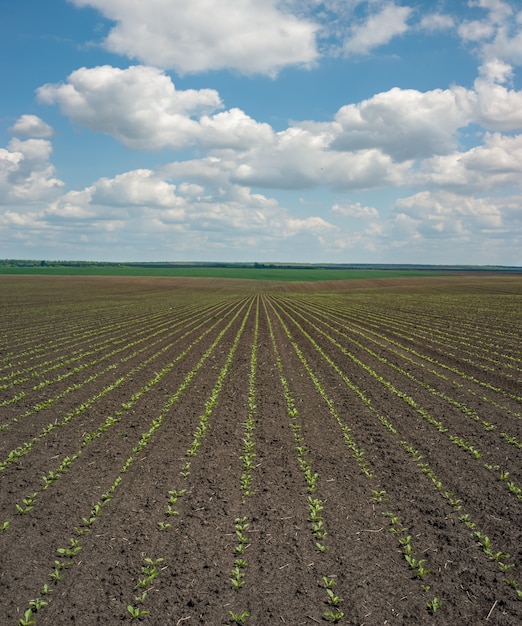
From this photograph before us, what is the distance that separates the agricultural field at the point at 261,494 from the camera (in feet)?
23.1

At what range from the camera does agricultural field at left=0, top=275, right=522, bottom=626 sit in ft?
23.1

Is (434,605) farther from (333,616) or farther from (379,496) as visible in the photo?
(379,496)

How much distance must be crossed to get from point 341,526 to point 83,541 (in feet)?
16.3

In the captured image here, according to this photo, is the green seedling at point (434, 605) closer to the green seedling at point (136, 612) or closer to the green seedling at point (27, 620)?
the green seedling at point (136, 612)

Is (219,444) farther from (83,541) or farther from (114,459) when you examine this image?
(83,541)

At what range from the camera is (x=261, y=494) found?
10094 mm

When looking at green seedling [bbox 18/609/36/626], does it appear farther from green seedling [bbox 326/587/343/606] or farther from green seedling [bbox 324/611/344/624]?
green seedling [bbox 326/587/343/606]

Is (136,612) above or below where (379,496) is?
below

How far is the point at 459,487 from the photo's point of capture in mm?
10352

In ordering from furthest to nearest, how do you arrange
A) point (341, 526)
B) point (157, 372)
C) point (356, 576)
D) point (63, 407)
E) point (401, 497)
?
point (157, 372) < point (63, 407) < point (401, 497) < point (341, 526) < point (356, 576)

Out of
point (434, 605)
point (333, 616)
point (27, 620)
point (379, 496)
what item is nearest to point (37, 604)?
point (27, 620)

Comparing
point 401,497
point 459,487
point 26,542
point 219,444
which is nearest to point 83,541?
point 26,542

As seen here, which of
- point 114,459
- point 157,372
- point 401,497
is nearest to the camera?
point 401,497

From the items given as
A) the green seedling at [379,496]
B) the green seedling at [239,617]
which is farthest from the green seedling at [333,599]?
the green seedling at [379,496]
